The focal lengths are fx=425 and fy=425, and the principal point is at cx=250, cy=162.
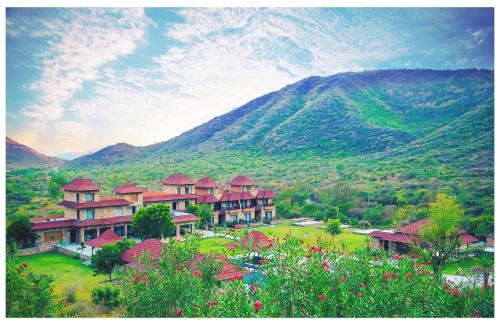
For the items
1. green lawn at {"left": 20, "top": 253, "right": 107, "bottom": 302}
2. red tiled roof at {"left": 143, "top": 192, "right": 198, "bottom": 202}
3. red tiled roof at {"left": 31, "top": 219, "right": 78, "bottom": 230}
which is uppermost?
red tiled roof at {"left": 143, "top": 192, "right": 198, "bottom": 202}

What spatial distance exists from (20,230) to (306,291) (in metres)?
12.2

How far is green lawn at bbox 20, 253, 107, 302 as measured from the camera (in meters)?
10.8

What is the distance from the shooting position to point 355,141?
3869 centimetres

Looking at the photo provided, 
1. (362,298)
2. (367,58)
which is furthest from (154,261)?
(367,58)

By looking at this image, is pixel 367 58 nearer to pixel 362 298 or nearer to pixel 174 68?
pixel 174 68

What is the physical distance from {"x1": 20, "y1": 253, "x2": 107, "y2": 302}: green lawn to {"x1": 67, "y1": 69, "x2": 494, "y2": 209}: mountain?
18.2m

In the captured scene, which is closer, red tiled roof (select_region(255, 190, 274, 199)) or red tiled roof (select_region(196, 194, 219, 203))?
red tiled roof (select_region(196, 194, 219, 203))

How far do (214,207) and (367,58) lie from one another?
12.5 meters

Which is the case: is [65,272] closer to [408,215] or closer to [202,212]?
[202,212]

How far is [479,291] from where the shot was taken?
7648mm

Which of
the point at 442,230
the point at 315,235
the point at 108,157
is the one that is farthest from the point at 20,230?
the point at 108,157

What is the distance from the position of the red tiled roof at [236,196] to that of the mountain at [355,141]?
5.80 meters

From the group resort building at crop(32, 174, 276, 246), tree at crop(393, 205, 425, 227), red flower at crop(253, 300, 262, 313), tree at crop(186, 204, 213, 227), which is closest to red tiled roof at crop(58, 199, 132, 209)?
resort building at crop(32, 174, 276, 246)

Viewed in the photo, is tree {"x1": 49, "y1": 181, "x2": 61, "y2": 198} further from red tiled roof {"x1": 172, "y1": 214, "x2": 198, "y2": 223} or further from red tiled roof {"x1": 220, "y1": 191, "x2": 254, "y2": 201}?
red tiled roof {"x1": 220, "y1": 191, "x2": 254, "y2": 201}
